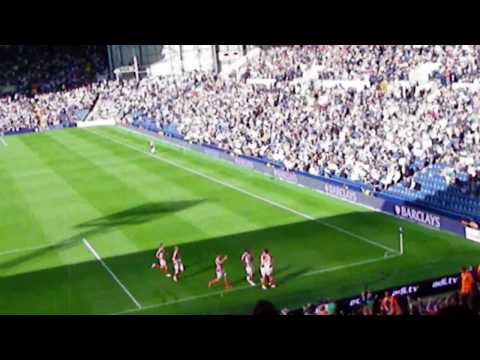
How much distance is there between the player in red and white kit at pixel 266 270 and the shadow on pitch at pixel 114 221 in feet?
30.8

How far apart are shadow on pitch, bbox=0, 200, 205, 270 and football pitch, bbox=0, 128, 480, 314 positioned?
5 centimetres

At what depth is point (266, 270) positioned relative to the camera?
20.3 metres

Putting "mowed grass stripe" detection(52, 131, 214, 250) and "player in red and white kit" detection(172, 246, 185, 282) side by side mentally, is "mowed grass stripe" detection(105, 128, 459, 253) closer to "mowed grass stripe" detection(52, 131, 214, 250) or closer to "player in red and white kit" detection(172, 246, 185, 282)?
"mowed grass stripe" detection(52, 131, 214, 250)

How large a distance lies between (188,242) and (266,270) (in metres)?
5.93

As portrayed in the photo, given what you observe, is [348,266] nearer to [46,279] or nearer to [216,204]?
[46,279]

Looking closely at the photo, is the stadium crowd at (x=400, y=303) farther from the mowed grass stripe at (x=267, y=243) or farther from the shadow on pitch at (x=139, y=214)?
the shadow on pitch at (x=139, y=214)

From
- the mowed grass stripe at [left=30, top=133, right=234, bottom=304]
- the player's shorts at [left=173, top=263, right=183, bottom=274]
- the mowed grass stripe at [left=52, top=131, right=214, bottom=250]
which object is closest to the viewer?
the mowed grass stripe at [left=30, top=133, right=234, bottom=304]

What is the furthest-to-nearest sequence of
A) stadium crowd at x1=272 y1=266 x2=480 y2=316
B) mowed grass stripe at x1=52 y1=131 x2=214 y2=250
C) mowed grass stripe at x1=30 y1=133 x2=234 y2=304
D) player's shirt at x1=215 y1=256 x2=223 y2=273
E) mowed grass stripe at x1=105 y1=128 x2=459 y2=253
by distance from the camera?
mowed grass stripe at x1=52 y1=131 x2=214 y2=250 < mowed grass stripe at x1=105 y1=128 x2=459 y2=253 < mowed grass stripe at x1=30 y1=133 x2=234 y2=304 < player's shirt at x1=215 y1=256 x2=223 y2=273 < stadium crowd at x1=272 y1=266 x2=480 y2=316

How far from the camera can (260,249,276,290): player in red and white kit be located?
20062 millimetres

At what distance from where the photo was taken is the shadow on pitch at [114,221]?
25.5m

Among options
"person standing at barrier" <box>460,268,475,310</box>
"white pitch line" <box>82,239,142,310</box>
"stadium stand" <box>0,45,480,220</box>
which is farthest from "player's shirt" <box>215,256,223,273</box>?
"stadium stand" <box>0,45,480,220</box>

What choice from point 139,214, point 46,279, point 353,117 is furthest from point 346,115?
point 46,279

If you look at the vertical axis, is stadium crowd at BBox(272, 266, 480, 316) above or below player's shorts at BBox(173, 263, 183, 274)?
above
